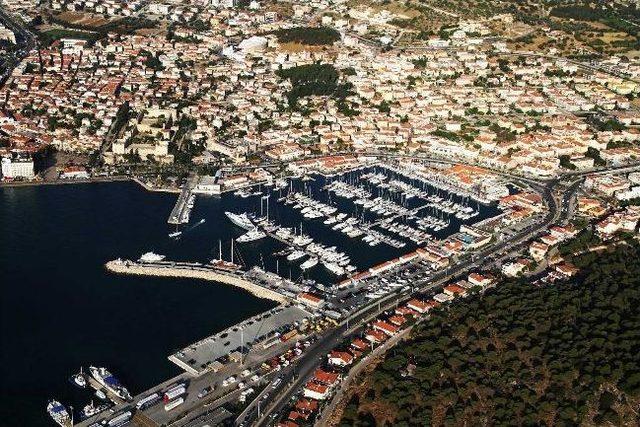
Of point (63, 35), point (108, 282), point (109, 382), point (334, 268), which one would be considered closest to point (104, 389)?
point (109, 382)

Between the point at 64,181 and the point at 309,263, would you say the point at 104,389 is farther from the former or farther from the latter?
the point at 64,181

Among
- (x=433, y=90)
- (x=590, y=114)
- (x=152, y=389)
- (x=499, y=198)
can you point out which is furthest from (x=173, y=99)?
(x=152, y=389)

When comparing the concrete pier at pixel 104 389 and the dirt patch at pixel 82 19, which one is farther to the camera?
the dirt patch at pixel 82 19

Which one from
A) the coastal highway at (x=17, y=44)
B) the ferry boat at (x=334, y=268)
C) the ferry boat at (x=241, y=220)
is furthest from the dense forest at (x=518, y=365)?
the coastal highway at (x=17, y=44)

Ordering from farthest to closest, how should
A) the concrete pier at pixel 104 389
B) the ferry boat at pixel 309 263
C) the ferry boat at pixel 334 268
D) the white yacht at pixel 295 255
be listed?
the white yacht at pixel 295 255 < the ferry boat at pixel 309 263 < the ferry boat at pixel 334 268 < the concrete pier at pixel 104 389

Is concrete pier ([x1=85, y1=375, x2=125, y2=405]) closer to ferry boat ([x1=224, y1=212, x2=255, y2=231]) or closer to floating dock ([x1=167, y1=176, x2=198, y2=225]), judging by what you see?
floating dock ([x1=167, y1=176, x2=198, y2=225])

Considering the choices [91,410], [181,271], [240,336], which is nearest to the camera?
[91,410]

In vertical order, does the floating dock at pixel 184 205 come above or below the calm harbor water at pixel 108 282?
above

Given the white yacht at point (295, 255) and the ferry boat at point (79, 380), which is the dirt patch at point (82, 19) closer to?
the white yacht at point (295, 255)
